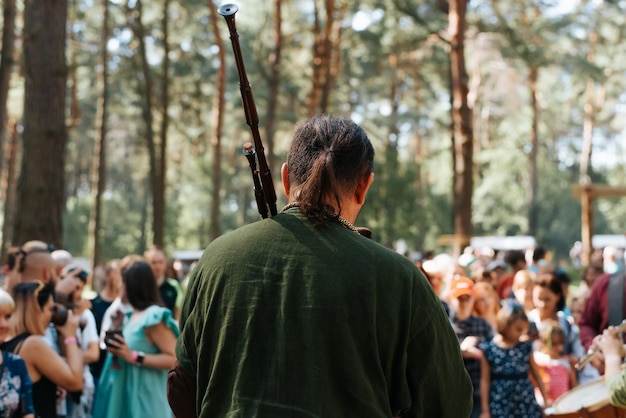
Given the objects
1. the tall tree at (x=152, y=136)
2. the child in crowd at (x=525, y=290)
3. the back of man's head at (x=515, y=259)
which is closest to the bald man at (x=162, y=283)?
the child in crowd at (x=525, y=290)

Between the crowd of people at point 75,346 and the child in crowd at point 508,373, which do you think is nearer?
the crowd of people at point 75,346

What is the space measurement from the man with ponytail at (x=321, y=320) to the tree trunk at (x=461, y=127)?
57.7 feet

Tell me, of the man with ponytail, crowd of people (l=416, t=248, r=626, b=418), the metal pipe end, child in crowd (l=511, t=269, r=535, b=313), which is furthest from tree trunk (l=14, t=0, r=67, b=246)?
the man with ponytail

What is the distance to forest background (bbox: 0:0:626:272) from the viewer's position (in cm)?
1834

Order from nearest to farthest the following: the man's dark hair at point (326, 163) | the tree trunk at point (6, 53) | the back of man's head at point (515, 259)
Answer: the man's dark hair at point (326, 163)
the back of man's head at point (515, 259)
the tree trunk at point (6, 53)

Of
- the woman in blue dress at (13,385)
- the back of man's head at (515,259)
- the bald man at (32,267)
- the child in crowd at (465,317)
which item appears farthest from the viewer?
the back of man's head at (515,259)

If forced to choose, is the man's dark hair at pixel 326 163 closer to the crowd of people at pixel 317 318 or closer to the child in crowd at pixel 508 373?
the crowd of people at pixel 317 318

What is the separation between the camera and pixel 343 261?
2580mm

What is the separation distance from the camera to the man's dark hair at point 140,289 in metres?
6.30

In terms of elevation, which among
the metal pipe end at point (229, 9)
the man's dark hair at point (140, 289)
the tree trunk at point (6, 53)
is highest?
the tree trunk at point (6, 53)

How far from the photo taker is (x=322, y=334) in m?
2.55

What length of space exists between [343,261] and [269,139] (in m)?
25.8

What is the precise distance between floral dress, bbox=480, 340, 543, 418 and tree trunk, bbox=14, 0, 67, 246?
5.28m

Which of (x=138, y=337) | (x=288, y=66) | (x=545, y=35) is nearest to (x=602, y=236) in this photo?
(x=288, y=66)
